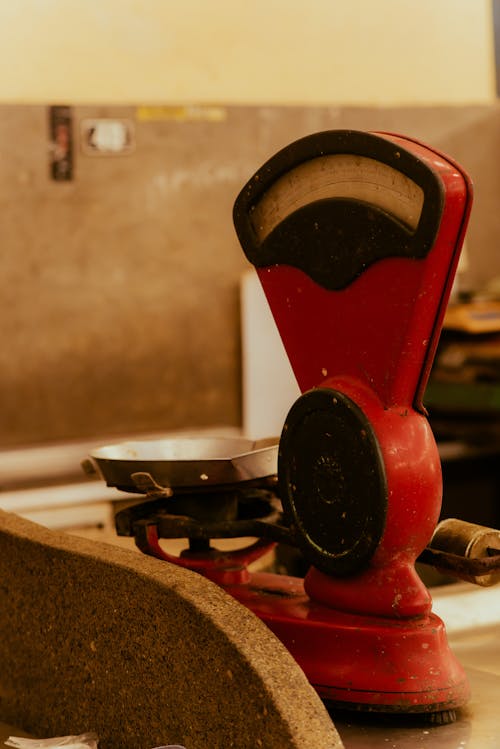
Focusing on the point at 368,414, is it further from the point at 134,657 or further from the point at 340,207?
the point at 134,657

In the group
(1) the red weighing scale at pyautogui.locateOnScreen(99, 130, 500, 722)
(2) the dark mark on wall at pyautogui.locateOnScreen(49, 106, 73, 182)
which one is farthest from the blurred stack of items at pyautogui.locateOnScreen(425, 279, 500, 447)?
(1) the red weighing scale at pyautogui.locateOnScreen(99, 130, 500, 722)

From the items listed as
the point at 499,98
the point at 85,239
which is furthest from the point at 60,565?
the point at 499,98

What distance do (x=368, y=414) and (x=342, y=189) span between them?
24 cm

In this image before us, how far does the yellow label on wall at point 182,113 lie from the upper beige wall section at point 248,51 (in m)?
0.04

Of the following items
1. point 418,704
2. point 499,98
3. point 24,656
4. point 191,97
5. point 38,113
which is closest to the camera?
point 418,704

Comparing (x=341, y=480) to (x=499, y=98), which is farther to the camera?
(x=499, y=98)

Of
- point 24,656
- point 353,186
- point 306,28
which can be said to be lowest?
point 24,656

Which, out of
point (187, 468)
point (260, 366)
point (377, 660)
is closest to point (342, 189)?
point (187, 468)

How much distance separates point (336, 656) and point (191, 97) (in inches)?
116

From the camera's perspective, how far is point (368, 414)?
1.24 m

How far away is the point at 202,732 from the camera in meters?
1.12

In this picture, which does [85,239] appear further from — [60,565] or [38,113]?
[60,565]

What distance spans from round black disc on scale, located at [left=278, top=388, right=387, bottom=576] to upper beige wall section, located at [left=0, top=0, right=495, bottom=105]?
2.63m

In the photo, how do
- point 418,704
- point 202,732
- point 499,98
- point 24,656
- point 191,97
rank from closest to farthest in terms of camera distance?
point 202,732, point 418,704, point 24,656, point 191,97, point 499,98
